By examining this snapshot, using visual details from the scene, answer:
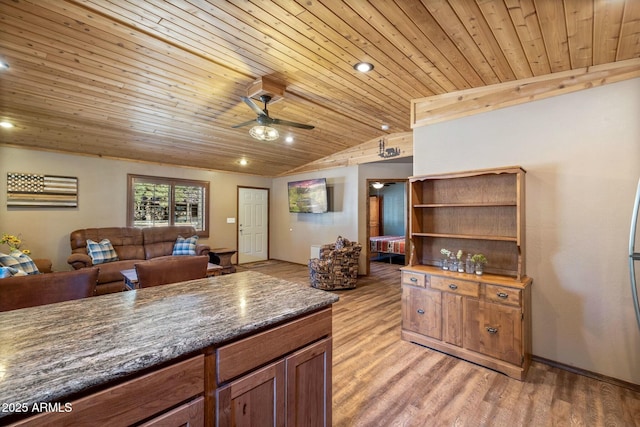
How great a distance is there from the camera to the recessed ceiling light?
2.72 m

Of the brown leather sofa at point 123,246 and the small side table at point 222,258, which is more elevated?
the brown leather sofa at point 123,246

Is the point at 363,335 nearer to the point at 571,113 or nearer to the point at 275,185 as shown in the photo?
the point at 571,113

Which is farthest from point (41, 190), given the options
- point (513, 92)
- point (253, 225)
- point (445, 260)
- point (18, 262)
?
point (513, 92)

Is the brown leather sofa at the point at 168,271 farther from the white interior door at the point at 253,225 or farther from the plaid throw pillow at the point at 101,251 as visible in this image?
the white interior door at the point at 253,225

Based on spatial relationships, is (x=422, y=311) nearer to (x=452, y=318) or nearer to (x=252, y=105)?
(x=452, y=318)

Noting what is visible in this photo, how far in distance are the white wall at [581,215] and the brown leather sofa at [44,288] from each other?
359cm

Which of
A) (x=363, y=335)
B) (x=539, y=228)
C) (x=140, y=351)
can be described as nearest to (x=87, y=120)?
(x=140, y=351)

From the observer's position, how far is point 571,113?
8.45 feet

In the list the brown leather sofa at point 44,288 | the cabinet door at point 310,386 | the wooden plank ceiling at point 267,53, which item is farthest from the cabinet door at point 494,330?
the brown leather sofa at point 44,288

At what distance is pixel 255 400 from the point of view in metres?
1.23

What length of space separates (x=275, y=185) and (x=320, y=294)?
21.9 feet

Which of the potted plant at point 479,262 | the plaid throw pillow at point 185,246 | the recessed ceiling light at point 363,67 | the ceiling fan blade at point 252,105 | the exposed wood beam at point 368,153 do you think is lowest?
the plaid throw pillow at point 185,246

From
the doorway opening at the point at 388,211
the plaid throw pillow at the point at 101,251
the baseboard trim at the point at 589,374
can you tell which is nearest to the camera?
the baseboard trim at the point at 589,374

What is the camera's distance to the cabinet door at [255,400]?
3.73 feet
